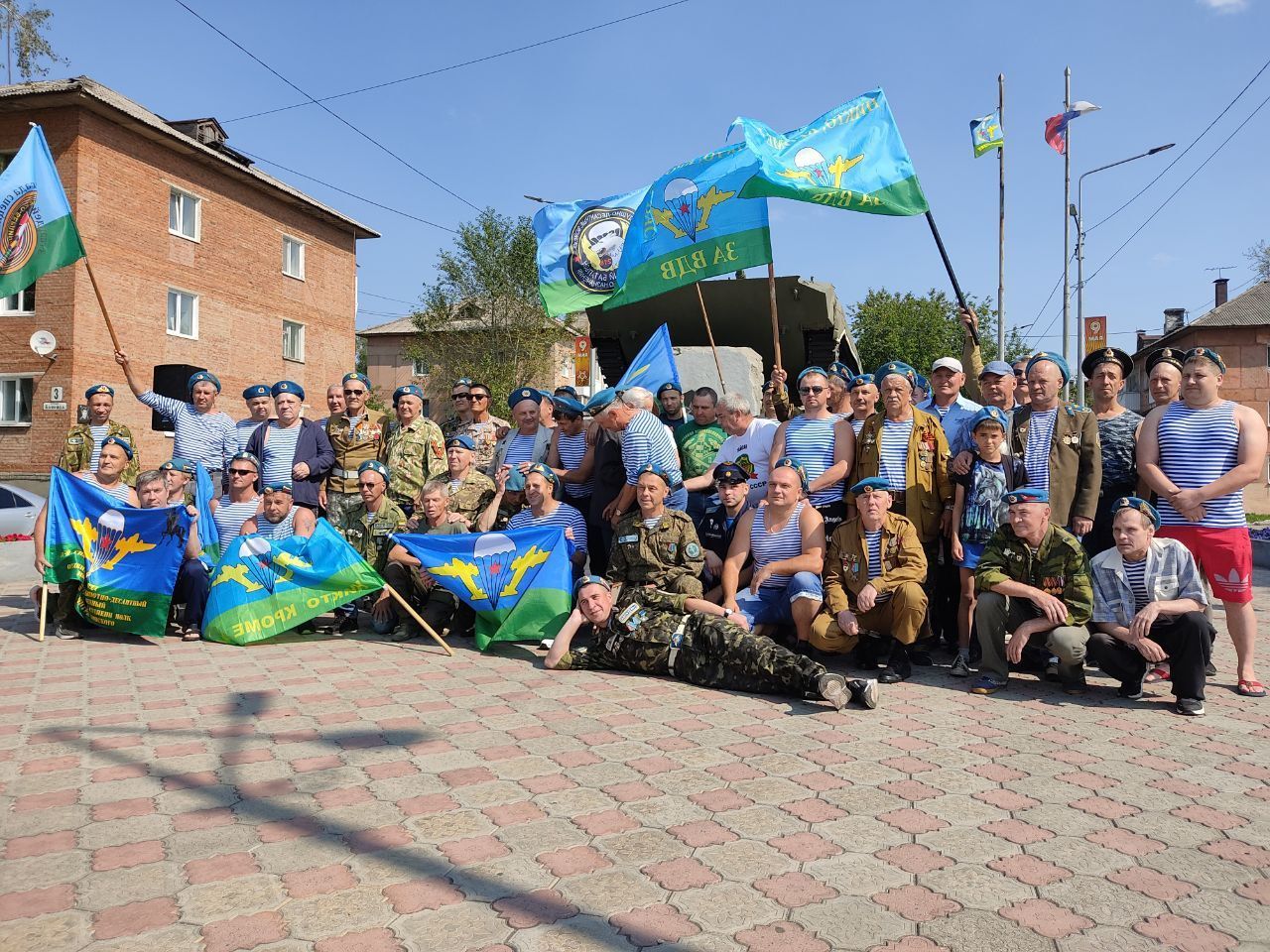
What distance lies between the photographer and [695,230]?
7590mm

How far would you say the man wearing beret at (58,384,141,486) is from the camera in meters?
7.73

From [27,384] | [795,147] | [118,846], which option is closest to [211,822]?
[118,846]

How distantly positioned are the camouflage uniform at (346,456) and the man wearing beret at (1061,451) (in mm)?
5111

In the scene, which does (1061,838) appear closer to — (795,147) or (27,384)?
(795,147)

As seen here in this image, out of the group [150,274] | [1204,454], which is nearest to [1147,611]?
[1204,454]

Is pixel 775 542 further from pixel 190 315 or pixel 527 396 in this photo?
pixel 190 315

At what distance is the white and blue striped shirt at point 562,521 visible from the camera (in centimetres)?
687

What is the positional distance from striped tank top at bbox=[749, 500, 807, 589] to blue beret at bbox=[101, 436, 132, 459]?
202 inches

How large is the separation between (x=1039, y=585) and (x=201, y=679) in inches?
197

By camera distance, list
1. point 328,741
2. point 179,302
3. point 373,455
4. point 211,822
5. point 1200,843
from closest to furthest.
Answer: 1. point 1200,843
2. point 211,822
3. point 328,741
4. point 373,455
5. point 179,302

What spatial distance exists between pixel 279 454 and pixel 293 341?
23.3m

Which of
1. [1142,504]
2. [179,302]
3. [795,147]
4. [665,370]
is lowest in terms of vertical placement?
[1142,504]

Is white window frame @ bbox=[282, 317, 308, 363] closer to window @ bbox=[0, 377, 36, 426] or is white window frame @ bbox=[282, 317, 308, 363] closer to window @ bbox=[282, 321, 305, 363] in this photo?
window @ bbox=[282, 321, 305, 363]

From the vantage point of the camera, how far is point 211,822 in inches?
134
